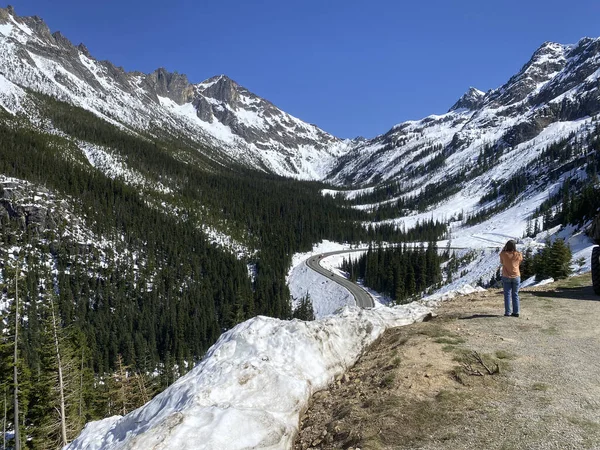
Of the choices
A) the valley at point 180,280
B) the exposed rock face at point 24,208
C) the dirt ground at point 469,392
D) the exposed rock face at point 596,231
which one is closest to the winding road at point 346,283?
the valley at point 180,280

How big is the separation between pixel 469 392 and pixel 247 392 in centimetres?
494

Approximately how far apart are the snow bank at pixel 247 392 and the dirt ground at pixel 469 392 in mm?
592

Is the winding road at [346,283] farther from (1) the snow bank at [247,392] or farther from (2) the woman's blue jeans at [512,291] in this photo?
(1) the snow bank at [247,392]

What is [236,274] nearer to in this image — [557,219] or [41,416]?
[41,416]

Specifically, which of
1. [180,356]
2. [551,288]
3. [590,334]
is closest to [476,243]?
[180,356]

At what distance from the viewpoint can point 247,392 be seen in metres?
8.16

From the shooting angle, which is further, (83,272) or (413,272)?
(83,272)

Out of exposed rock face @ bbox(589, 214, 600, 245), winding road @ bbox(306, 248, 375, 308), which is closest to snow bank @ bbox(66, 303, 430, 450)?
exposed rock face @ bbox(589, 214, 600, 245)

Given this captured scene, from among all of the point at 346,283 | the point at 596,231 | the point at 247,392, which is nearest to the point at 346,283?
the point at 346,283

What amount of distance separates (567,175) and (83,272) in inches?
8877

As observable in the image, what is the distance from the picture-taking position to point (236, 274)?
410 ft

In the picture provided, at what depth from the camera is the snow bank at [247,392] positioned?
673cm

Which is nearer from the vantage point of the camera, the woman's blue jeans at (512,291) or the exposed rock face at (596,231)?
the woman's blue jeans at (512,291)

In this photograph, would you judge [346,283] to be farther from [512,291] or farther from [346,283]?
[512,291]
